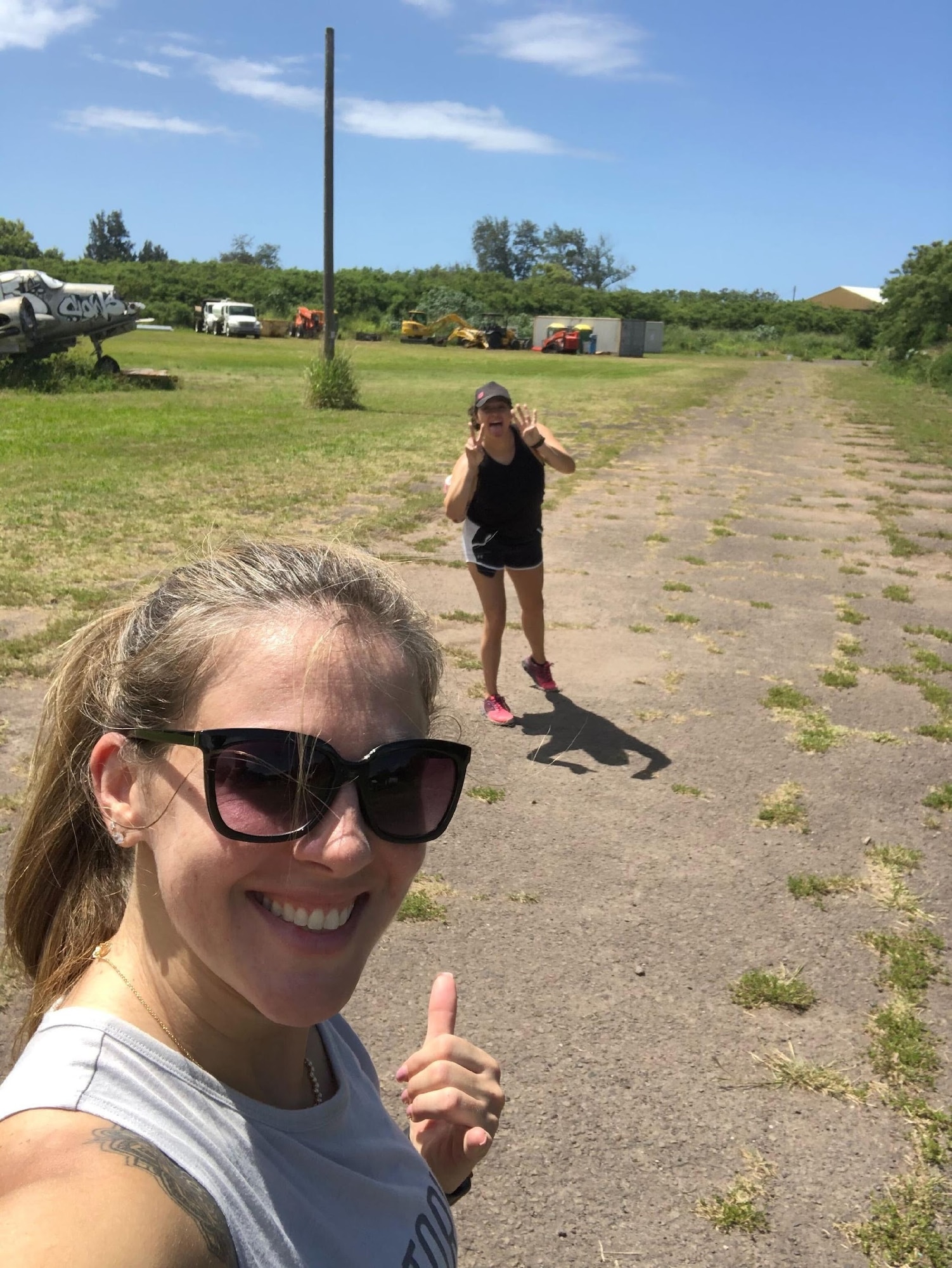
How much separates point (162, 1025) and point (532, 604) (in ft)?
15.4

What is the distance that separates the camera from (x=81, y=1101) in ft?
3.25

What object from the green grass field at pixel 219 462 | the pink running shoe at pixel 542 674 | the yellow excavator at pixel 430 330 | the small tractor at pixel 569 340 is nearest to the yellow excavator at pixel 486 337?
the yellow excavator at pixel 430 330

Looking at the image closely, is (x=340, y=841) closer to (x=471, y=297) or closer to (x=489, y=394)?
(x=489, y=394)

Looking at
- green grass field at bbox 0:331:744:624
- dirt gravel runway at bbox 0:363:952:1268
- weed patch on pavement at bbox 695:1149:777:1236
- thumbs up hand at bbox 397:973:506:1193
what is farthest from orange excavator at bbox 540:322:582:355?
thumbs up hand at bbox 397:973:506:1193

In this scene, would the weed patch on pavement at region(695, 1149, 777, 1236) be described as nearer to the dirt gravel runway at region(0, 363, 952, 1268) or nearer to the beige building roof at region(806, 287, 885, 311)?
the dirt gravel runway at region(0, 363, 952, 1268)

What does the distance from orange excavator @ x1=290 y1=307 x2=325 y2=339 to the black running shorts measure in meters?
52.0

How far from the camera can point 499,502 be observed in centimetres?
547

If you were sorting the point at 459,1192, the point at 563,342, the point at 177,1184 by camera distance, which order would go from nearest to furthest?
the point at 177,1184, the point at 459,1192, the point at 563,342

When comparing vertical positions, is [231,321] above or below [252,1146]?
above

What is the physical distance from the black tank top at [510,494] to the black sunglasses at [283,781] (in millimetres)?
4293

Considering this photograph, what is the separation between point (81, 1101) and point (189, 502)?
32.8 feet

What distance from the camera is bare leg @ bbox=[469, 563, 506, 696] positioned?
18.3 feet

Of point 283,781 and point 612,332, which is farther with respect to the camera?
point 612,332

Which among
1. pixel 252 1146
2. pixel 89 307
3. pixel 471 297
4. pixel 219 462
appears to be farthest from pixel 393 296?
pixel 252 1146
